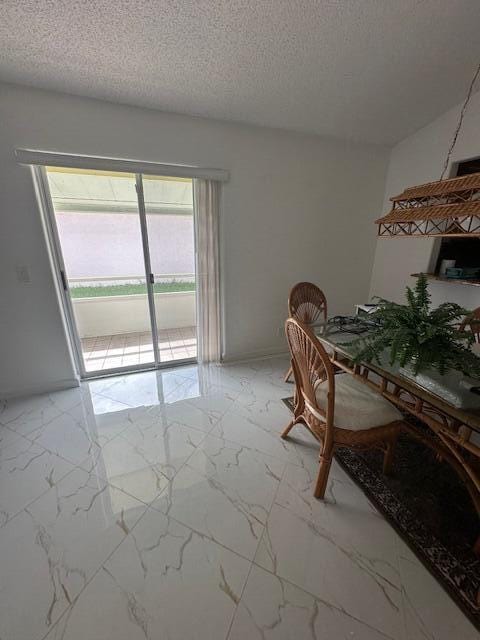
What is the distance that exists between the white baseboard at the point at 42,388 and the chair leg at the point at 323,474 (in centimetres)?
222

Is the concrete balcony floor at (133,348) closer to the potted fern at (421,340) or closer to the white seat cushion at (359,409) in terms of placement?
the white seat cushion at (359,409)

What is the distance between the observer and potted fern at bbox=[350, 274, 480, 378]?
1.07 metres

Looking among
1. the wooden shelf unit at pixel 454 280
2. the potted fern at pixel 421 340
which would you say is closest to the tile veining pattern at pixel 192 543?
the potted fern at pixel 421 340

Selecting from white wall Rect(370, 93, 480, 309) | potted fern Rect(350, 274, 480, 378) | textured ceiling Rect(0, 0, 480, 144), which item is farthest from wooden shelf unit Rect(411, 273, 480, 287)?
textured ceiling Rect(0, 0, 480, 144)

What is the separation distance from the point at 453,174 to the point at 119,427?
349 centimetres

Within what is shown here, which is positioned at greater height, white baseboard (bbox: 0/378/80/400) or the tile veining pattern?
white baseboard (bbox: 0/378/80/400)

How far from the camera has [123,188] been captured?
2.37 meters

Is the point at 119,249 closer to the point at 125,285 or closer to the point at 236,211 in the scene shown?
the point at 125,285

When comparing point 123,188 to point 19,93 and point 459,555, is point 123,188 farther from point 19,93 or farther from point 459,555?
point 459,555

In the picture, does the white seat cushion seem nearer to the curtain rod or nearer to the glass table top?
the glass table top

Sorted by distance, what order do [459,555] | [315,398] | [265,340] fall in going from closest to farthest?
1. [459,555]
2. [315,398]
3. [265,340]

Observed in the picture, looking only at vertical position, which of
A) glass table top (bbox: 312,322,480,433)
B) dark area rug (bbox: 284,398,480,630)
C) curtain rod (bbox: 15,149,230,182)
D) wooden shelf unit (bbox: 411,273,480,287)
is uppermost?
curtain rod (bbox: 15,149,230,182)

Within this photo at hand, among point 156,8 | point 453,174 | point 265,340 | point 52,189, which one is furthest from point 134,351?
point 453,174

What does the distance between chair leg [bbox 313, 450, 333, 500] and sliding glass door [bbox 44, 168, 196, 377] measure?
1.90 metres
